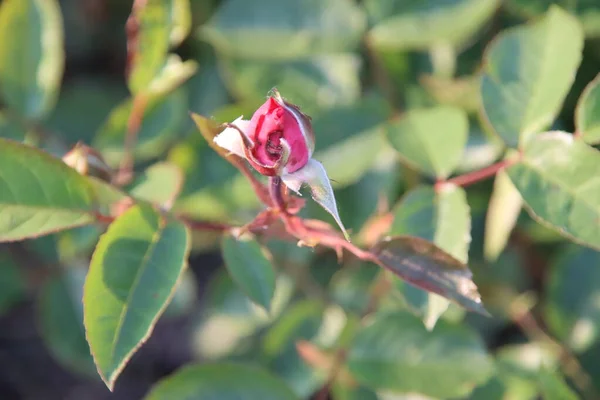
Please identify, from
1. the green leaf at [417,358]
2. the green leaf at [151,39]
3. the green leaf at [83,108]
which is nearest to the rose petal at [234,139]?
the green leaf at [151,39]

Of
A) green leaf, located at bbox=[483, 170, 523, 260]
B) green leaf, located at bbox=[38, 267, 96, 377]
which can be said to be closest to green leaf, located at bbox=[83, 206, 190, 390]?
green leaf, located at bbox=[483, 170, 523, 260]

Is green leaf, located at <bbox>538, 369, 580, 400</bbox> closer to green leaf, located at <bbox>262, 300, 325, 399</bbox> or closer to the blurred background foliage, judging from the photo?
the blurred background foliage

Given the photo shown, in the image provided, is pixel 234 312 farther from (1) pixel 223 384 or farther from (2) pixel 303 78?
(2) pixel 303 78

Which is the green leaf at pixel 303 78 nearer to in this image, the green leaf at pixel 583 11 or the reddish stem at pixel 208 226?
the green leaf at pixel 583 11

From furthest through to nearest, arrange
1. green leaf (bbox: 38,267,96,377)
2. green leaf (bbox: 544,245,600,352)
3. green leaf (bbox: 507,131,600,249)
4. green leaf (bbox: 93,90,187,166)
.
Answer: green leaf (bbox: 38,267,96,377) < green leaf (bbox: 544,245,600,352) < green leaf (bbox: 93,90,187,166) < green leaf (bbox: 507,131,600,249)

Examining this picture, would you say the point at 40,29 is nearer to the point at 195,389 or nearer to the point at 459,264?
the point at 195,389

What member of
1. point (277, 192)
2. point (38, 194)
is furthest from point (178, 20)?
point (277, 192)
